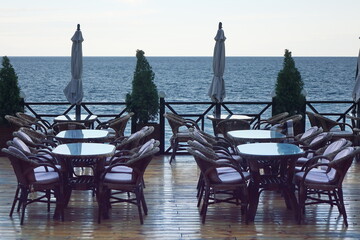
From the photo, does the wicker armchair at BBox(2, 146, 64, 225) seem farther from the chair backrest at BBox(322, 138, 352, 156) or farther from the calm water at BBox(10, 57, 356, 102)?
the calm water at BBox(10, 57, 356, 102)

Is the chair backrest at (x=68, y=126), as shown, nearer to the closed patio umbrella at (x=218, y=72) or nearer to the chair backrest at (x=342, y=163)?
the closed patio umbrella at (x=218, y=72)

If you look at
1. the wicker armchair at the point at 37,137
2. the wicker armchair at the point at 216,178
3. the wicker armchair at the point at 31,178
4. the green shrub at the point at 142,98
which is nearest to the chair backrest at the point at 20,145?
the wicker armchair at the point at 31,178

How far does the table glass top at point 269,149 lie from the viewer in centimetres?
670

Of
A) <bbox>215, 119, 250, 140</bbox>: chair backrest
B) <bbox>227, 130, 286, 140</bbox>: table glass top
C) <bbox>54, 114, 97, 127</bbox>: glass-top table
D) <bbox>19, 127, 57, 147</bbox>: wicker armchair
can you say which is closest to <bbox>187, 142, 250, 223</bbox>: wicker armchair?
<bbox>227, 130, 286, 140</bbox>: table glass top

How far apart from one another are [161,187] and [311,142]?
2150 mm

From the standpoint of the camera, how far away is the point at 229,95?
45.4 m

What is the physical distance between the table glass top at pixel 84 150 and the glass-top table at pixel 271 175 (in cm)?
156

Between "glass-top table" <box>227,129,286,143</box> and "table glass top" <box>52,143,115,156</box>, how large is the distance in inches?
71.2

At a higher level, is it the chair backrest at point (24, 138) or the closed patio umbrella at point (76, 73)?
the closed patio umbrella at point (76, 73)

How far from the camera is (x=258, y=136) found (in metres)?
8.08

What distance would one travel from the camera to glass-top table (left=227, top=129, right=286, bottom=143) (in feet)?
25.8
